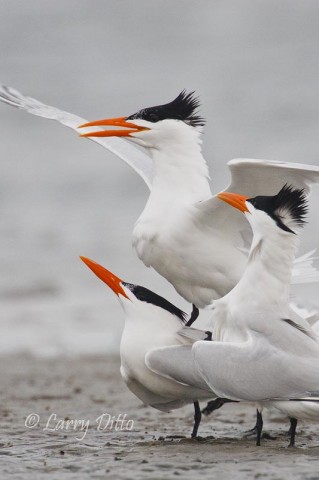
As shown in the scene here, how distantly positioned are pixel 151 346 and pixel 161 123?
193 cm

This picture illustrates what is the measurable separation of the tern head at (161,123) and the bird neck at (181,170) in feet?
0.19

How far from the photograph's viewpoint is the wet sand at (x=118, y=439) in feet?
17.0

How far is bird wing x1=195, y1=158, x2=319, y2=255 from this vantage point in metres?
6.73

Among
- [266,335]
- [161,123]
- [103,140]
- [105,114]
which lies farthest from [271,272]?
[105,114]

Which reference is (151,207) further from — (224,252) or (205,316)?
(205,316)

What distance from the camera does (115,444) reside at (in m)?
6.16

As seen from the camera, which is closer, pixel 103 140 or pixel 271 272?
pixel 271 272

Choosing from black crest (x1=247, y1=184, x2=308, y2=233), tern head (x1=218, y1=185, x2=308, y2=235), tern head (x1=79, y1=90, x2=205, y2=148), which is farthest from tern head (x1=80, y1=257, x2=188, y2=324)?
tern head (x1=79, y1=90, x2=205, y2=148)

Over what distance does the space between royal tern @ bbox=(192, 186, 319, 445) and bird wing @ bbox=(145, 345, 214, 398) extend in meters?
0.21

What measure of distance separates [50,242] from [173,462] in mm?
9716

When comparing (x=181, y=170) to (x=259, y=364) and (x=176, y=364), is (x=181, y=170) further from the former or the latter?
(x=259, y=364)

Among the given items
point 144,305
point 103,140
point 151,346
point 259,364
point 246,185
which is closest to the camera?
point 259,364

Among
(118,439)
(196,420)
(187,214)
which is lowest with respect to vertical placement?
(118,439)

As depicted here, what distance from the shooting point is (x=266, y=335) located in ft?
18.7
